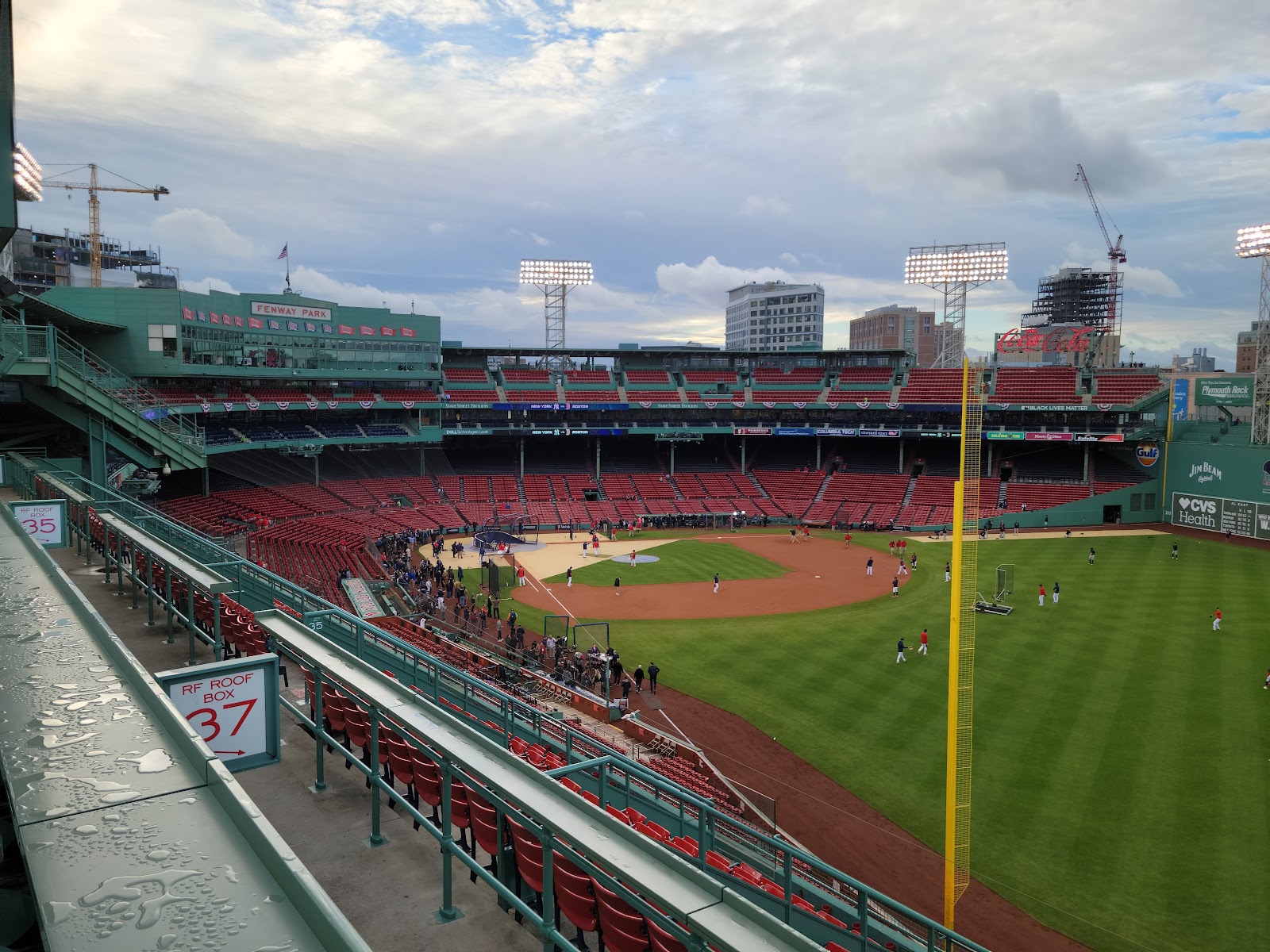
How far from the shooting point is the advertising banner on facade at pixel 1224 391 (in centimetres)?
5778

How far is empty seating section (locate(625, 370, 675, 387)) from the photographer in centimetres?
7538

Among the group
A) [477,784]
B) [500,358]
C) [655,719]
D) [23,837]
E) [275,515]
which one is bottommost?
[655,719]

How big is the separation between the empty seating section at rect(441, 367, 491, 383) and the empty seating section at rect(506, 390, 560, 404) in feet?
8.85

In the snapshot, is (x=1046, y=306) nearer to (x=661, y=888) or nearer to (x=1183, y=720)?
(x=1183, y=720)

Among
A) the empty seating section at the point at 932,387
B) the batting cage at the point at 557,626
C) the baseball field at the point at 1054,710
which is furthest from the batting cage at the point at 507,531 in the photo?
the empty seating section at the point at 932,387

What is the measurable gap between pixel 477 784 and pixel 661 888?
6.54 ft

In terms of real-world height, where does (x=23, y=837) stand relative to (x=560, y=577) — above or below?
above

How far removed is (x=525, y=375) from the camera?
243ft

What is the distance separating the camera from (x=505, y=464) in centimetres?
7125

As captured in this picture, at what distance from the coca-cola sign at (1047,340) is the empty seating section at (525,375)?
38.6 m

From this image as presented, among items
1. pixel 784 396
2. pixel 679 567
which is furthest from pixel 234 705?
pixel 784 396

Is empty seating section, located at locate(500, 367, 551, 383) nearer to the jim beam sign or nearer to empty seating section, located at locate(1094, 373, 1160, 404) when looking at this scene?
empty seating section, located at locate(1094, 373, 1160, 404)

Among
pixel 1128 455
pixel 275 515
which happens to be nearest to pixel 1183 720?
pixel 275 515

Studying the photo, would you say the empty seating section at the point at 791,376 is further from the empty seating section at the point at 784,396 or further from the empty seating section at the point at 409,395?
the empty seating section at the point at 409,395
